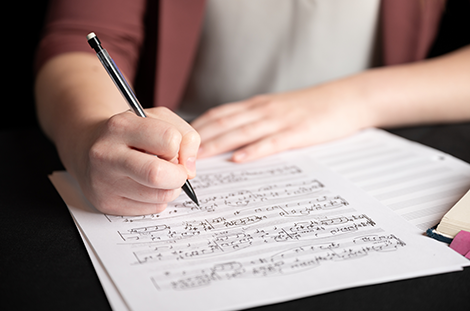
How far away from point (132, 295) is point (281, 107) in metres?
0.43

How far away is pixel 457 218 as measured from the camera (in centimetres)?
39

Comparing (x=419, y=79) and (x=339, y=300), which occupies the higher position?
(x=419, y=79)

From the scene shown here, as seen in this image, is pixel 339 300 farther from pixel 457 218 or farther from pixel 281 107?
pixel 281 107

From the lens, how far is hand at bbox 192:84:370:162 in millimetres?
592

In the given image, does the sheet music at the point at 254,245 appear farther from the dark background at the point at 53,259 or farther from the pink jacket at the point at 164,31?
the pink jacket at the point at 164,31

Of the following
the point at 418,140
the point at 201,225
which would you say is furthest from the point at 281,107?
the point at 201,225

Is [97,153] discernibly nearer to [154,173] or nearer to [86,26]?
[154,173]

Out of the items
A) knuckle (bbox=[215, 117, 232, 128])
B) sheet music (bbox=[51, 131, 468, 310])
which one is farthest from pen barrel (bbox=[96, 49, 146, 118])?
knuckle (bbox=[215, 117, 232, 128])

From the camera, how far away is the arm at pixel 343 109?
610 mm

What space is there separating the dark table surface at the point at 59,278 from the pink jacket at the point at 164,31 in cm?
34

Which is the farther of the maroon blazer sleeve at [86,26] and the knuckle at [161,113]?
the maroon blazer sleeve at [86,26]

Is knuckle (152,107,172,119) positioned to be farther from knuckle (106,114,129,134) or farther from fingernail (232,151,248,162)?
fingernail (232,151,248,162)

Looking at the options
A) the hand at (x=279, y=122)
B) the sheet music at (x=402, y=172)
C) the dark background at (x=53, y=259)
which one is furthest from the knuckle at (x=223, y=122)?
the dark background at (x=53, y=259)

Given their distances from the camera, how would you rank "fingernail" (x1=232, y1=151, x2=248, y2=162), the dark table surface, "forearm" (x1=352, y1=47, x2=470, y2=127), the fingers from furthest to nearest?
1. "forearm" (x1=352, y1=47, x2=470, y2=127)
2. "fingernail" (x1=232, y1=151, x2=248, y2=162)
3. the fingers
4. the dark table surface
